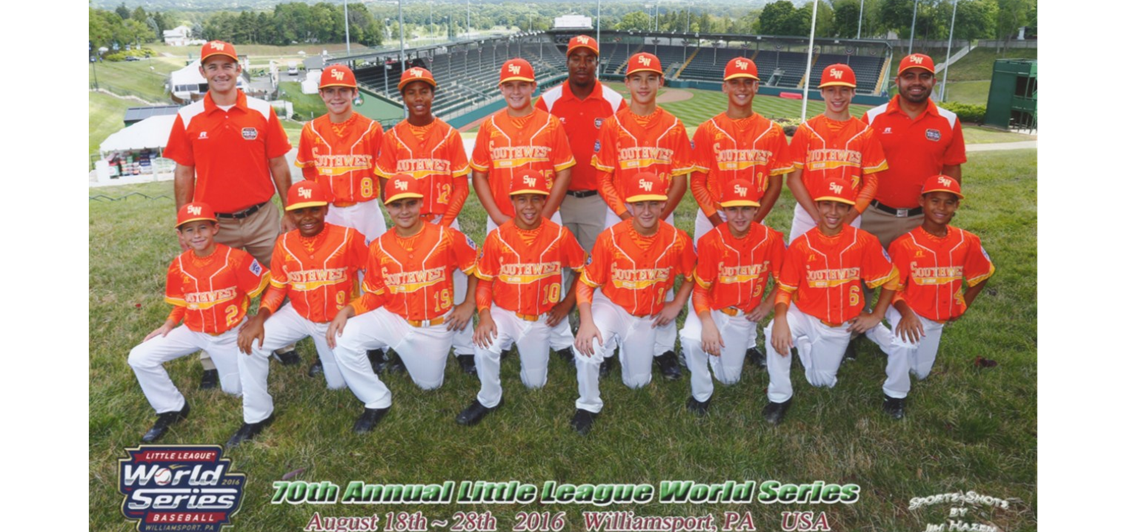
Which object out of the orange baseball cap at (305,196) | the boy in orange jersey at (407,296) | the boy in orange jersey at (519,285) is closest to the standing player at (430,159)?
the boy in orange jersey at (407,296)

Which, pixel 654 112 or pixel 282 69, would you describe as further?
pixel 282 69

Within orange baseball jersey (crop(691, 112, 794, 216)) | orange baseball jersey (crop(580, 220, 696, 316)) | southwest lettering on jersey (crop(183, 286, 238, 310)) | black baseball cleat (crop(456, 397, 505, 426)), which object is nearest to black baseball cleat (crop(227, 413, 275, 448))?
southwest lettering on jersey (crop(183, 286, 238, 310))

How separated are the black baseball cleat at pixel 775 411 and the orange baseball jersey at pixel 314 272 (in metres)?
3.63

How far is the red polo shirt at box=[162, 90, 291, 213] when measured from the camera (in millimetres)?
5625

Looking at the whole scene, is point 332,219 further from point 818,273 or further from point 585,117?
point 818,273

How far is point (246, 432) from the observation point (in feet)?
16.3

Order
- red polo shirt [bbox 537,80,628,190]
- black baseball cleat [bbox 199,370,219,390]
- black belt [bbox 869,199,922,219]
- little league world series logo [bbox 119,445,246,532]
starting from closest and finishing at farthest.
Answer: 1. little league world series logo [bbox 119,445,246,532]
2. black baseball cleat [bbox 199,370,219,390]
3. black belt [bbox 869,199,922,219]
4. red polo shirt [bbox 537,80,628,190]

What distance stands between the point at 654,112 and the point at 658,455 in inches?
121

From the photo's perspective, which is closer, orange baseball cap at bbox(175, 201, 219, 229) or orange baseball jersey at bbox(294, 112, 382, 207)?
orange baseball cap at bbox(175, 201, 219, 229)

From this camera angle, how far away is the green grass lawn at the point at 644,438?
4.29 metres

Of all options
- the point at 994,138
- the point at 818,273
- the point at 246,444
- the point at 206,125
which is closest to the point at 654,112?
the point at 818,273

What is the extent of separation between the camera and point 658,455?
4691mm

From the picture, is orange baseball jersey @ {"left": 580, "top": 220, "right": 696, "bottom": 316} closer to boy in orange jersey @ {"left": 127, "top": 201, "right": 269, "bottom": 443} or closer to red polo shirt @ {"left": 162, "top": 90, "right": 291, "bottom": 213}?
boy in orange jersey @ {"left": 127, "top": 201, "right": 269, "bottom": 443}

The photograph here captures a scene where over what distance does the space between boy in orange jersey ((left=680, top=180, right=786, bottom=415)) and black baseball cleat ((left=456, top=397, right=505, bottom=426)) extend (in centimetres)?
170
